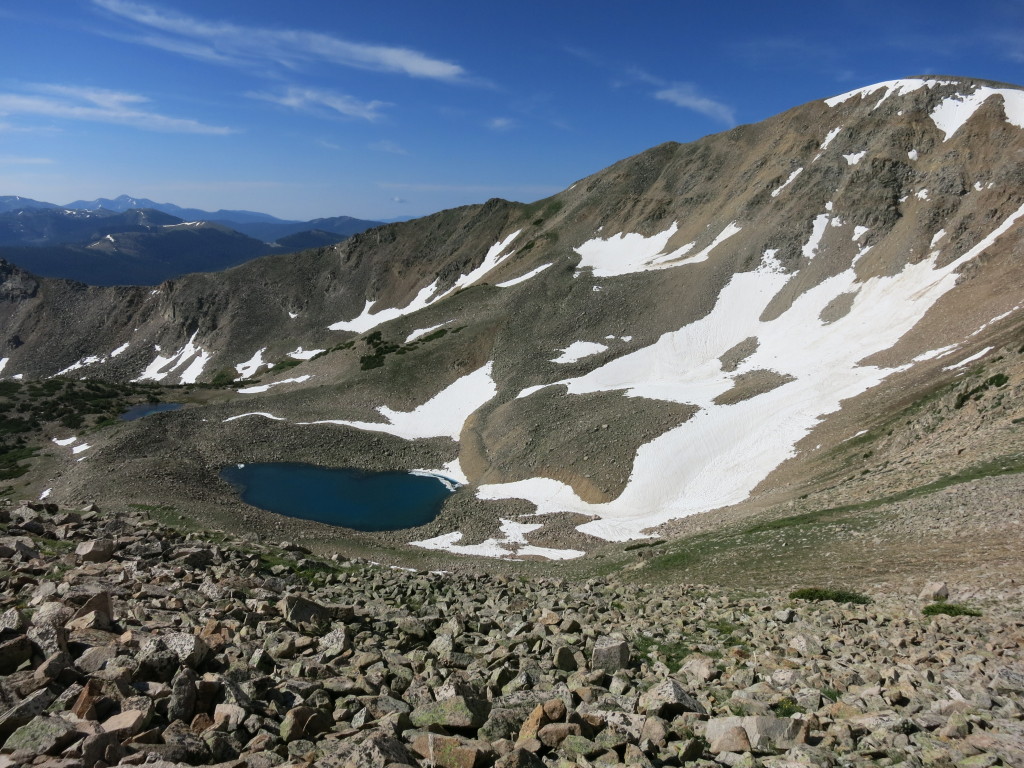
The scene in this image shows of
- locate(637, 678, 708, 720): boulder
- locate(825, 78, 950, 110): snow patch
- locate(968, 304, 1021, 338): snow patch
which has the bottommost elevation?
locate(637, 678, 708, 720): boulder

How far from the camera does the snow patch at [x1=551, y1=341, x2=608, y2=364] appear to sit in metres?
81.6

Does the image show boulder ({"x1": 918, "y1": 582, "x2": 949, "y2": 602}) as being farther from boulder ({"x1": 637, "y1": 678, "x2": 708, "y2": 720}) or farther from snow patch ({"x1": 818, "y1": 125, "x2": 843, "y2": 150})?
snow patch ({"x1": 818, "y1": 125, "x2": 843, "y2": 150})

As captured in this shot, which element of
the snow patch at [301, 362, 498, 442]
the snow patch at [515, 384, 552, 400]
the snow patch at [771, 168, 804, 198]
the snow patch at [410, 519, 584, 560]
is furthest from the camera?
the snow patch at [771, 168, 804, 198]

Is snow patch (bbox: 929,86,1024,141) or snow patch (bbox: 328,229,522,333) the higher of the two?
snow patch (bbox: 929,86,1024,141)

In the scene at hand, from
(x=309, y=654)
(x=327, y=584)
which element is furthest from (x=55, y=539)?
(x=309, y=654)

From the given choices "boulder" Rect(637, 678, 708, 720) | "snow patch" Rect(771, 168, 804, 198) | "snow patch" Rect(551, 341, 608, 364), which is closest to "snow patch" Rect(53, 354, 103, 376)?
"snow patch" Rect(551, 341, 608, 364)

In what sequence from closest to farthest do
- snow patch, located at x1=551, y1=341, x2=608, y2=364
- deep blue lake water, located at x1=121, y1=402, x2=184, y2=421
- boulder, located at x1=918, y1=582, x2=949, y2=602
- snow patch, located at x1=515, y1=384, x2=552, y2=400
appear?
1. boulder, located at x1=918, y1=582, x2=949, y2=602
2. snow patch, located at x1=515, y1=384, x2=552, y2=400
3. snow patch, located at x1=551, y1=341, x2=608, y2=364
4. deep blue lake water, located at x1=121, y1=402, x2=184, y2=421

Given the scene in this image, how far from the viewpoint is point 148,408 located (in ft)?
330

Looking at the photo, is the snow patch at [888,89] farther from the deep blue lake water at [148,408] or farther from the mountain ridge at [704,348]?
the deep blue lake water at [148,408]

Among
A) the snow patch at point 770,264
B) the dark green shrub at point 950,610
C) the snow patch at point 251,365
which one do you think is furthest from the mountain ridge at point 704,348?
the snow patch at point 251,365

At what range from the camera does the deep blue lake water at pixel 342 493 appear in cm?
5709

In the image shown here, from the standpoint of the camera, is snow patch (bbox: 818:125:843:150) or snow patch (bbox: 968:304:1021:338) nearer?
snow patch (bbox: 968:304:1021:338)

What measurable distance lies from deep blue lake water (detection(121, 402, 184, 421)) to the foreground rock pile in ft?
298

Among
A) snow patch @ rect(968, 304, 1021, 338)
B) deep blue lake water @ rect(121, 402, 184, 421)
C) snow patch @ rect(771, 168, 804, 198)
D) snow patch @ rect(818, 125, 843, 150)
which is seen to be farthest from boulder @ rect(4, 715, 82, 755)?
snow patch @ rect(818, 125, 843, 150)
